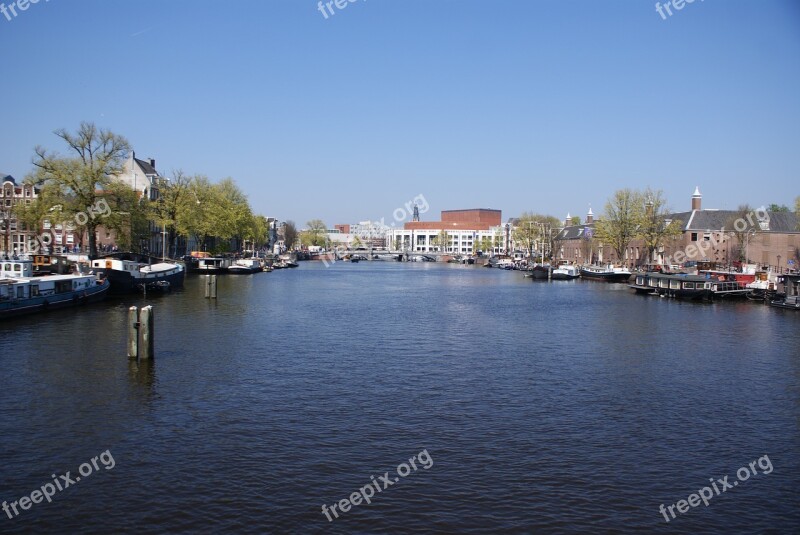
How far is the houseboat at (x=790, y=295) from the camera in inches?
2625

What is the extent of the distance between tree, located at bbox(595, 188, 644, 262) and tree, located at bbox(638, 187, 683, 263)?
112 centimetres

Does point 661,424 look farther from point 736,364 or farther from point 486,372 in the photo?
point 736,364

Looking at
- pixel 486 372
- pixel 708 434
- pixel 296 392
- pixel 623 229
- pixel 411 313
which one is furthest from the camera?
pixel 623 229

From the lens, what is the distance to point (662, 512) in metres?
18.0

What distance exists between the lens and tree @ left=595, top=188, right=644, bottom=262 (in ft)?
404

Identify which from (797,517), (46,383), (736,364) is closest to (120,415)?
(46,383)

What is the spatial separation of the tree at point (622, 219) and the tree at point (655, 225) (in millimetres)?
1118

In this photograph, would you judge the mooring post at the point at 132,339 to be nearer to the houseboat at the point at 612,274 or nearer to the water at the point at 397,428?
the water at the point at 397,428

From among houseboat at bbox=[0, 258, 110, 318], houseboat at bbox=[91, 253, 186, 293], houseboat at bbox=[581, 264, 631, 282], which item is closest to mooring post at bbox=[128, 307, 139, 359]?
houseboat at bbox=[0, 258, 110, 318]

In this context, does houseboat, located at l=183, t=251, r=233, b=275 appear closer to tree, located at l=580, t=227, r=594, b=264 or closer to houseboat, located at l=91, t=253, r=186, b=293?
houseboat, located at l=91, t=253, r=186, b=293

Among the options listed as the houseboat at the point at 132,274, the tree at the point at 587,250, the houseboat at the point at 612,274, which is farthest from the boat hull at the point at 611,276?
the houseboat at the point at 132,274

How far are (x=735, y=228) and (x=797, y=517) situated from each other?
106 m

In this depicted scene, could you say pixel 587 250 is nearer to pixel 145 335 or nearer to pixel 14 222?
pixel 14 222

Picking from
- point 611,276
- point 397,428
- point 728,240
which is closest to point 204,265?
point 611,276
